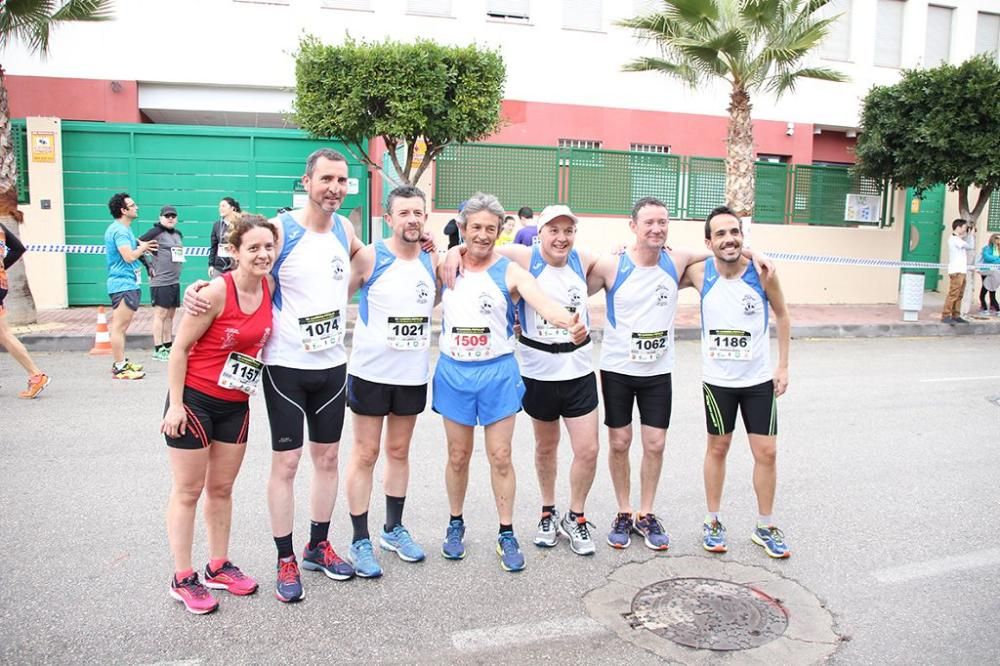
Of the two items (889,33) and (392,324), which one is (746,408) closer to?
(392,324)

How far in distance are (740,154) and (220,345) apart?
12948 millimetres

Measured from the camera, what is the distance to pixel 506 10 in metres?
19.2

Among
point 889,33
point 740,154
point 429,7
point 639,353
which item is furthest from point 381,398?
point 889,33

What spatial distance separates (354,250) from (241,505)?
6.35 ft

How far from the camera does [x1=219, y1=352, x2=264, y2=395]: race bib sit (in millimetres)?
3758

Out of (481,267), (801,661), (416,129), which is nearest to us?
(801,661)

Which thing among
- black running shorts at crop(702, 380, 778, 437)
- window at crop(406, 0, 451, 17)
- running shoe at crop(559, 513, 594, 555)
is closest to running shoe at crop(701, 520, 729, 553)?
black running shorts at crop(702, 380, 778, 437)

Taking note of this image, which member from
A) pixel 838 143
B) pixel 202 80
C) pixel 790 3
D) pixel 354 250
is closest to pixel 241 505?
pixel 354 250

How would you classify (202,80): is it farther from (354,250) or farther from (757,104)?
(354,250)

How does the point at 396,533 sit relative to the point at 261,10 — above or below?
below

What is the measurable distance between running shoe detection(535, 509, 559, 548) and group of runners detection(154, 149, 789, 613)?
13mm

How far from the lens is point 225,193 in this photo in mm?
15156

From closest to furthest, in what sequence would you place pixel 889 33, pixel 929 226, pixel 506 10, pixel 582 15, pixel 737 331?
pixel 737 331 → pixel 506 10 → pixel 582 15 → pixel 929 226 → pixel 889 33

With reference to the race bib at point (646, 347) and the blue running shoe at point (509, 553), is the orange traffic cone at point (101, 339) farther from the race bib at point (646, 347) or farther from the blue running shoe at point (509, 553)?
the race bib at point (646, 347)
